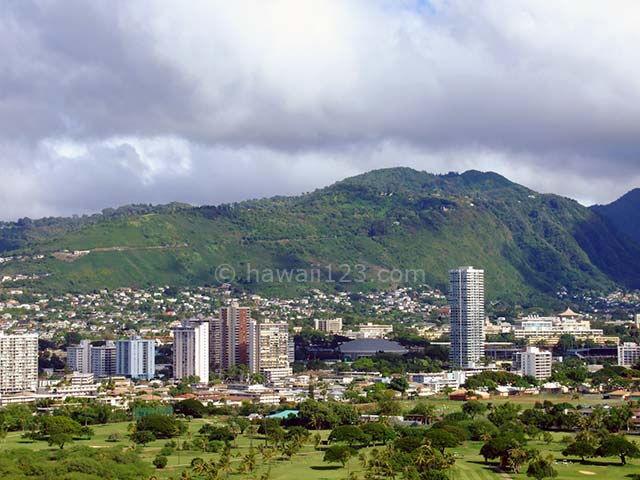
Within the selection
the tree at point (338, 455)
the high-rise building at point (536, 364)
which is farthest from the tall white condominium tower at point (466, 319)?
the tree at point (338, 455)

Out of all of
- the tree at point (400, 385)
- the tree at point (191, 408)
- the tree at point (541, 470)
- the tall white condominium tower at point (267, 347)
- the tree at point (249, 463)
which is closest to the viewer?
the tree at point (541, 470)

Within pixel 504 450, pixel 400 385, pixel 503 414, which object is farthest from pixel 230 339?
pixel 504 450

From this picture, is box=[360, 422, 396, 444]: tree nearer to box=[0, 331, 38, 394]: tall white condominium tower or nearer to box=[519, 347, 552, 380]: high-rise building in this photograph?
box=[0, 331, 38, 394]: tall white condominium tower

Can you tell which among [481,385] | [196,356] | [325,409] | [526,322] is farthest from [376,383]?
[526,322]

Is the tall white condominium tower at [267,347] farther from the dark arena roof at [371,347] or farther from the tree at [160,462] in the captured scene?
the tree at [160,462]

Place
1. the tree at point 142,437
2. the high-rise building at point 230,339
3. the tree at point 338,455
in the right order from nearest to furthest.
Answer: the tree at point 338,455
the tree at point 142,437
the high-rise building at point 230,339

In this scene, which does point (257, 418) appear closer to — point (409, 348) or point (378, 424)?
point (378, 424)
